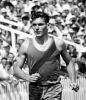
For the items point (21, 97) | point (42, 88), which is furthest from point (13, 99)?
point (42, 88)

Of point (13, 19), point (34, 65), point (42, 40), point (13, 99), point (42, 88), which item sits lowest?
point (13, 99)

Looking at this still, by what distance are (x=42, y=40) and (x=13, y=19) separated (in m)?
5.53

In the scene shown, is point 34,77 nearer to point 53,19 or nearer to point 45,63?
point 45,63

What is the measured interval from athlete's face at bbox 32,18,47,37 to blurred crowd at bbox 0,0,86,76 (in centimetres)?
406

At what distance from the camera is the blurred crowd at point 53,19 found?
7836 millimetres

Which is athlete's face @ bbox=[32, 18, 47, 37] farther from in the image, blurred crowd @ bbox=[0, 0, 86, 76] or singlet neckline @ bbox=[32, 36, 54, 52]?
blurred crowd @ bbox=[0, 0, 86, 76]

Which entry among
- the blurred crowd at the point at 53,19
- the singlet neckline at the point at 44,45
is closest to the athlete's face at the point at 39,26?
the singlet neckline at the point at 44,45

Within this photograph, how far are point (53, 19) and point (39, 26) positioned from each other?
5347mm

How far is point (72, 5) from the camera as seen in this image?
9.54m

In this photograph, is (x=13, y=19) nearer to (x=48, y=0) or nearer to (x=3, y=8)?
(x=3, y=8)

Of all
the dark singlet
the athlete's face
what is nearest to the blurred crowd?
Answer: the dark singlet

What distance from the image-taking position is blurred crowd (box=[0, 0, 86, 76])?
25.7 ft

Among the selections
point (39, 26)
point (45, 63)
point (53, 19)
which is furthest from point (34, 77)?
point (53, 19)

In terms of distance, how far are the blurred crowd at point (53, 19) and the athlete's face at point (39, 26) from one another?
4061 mm
